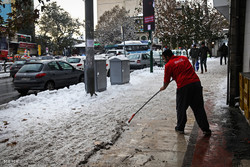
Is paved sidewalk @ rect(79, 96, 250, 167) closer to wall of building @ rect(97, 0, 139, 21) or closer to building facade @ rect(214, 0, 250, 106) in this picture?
building facade @ rect(214, 0, 250, 106)

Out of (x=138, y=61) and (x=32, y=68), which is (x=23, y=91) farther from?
(x=138, y=61)

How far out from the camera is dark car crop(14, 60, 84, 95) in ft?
37.6

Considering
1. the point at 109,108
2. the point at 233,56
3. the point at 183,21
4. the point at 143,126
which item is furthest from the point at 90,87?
the point at 183,21

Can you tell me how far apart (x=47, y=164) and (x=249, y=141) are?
333cm

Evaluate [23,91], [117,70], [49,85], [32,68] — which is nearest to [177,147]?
[117,70]

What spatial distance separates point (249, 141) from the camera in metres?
4.75

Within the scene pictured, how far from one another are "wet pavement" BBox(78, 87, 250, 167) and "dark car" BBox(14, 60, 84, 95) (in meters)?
6.31

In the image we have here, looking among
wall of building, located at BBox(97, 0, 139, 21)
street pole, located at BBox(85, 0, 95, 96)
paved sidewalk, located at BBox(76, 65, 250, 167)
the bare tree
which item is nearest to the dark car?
street pole, located at BBox(85, 0, 95, 96)

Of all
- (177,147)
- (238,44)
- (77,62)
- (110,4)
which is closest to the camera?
(177,147)

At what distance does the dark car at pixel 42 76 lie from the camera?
1145 centimetres

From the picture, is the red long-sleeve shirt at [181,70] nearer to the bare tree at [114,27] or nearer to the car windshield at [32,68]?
the car windshield at [32,68]

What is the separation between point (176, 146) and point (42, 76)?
8.24m

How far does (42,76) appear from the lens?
11602mm

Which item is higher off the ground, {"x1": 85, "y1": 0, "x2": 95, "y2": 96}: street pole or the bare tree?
the bare tree
